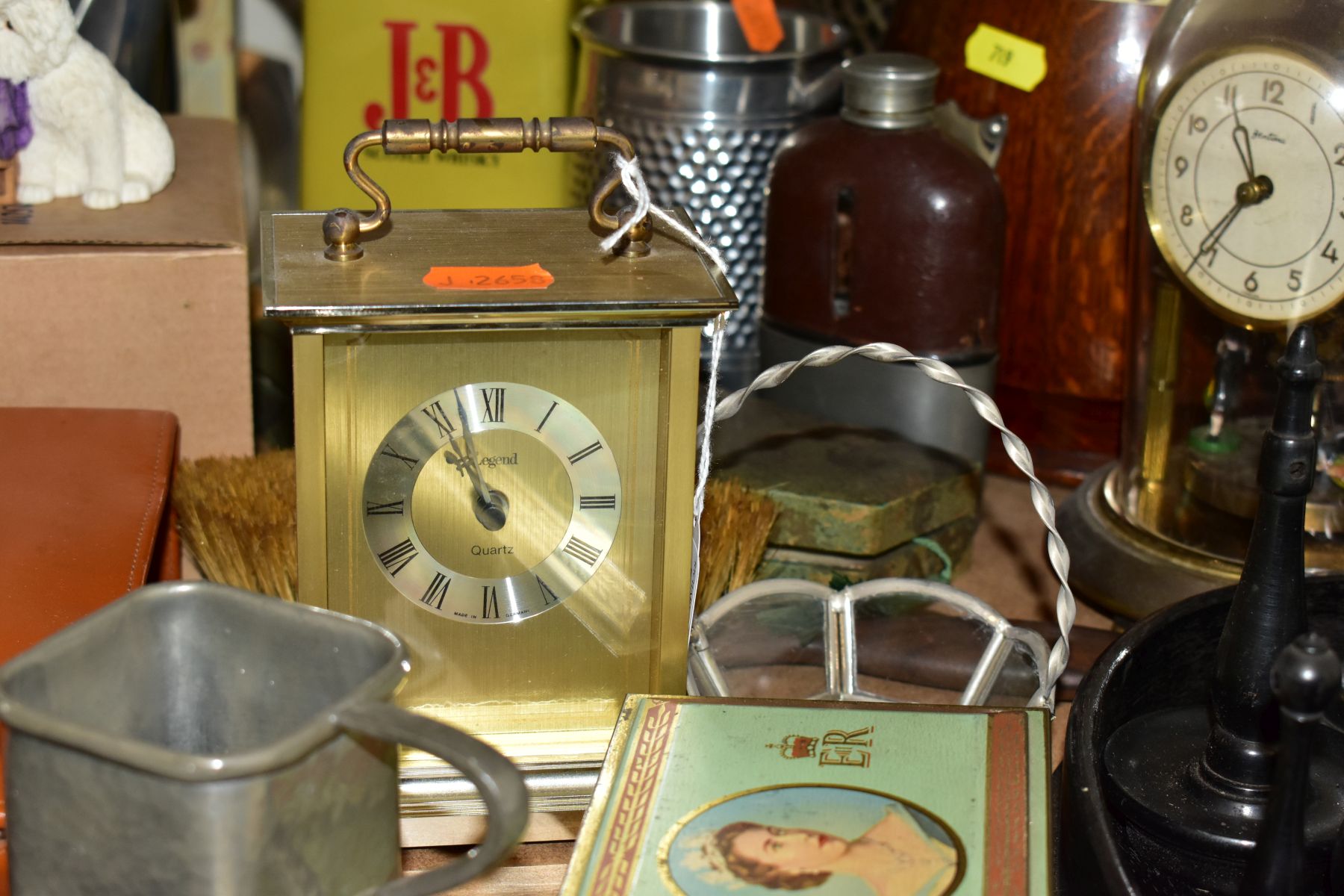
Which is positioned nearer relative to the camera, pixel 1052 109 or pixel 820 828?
pixel 820 828

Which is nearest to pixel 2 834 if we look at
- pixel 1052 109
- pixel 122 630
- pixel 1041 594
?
pixel 122 630

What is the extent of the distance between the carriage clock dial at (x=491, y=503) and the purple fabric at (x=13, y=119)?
1.17 ft

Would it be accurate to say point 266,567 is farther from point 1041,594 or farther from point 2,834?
point 1041,594

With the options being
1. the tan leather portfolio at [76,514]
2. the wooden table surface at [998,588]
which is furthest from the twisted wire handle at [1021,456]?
the tan leather portfolio at [76,514]

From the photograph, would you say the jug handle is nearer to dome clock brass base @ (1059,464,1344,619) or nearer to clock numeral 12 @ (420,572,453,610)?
clock numeral 12 @ (420,572,453,610)

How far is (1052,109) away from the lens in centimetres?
87

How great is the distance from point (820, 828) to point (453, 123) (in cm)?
28

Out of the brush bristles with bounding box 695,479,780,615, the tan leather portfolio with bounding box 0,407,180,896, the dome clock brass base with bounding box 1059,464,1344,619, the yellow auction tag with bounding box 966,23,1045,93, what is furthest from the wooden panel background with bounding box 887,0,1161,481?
the tan leather portfolio with bounding box 0,407,180,896

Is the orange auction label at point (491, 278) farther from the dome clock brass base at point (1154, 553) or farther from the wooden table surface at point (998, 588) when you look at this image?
the dome clock brass base at point (1154, 553)

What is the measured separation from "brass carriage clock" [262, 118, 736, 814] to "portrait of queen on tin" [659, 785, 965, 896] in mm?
102

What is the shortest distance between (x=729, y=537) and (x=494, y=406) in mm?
178

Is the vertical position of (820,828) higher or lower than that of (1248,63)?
lower

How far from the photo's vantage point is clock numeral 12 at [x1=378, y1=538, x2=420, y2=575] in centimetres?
57

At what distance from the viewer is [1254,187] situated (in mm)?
698
